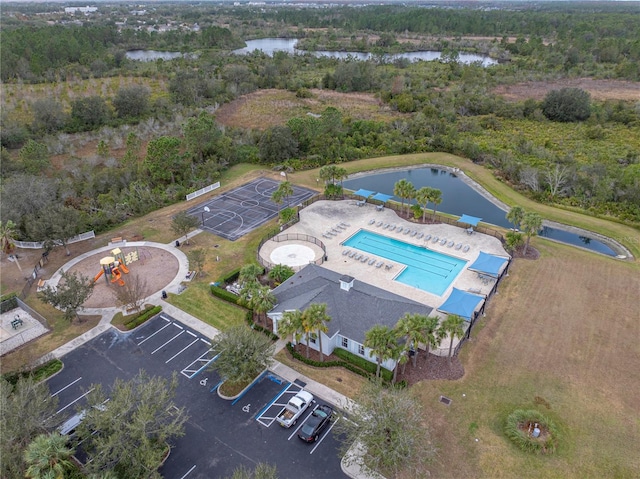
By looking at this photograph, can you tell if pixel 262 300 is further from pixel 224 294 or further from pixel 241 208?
pixel 241 208

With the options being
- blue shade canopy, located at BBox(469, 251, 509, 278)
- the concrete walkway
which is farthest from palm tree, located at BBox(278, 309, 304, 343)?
blue shade canopy, located at BBox(469, 251, 509, 278)

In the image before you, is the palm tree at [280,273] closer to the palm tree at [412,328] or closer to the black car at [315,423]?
the black car at [315,423]

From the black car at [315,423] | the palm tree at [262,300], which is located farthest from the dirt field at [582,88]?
the black car at [315,423]

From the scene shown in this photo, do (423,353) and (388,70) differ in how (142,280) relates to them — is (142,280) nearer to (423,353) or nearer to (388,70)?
(423,353)

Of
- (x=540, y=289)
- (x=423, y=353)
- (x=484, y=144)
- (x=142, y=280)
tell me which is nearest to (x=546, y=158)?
(x=484, y=144)

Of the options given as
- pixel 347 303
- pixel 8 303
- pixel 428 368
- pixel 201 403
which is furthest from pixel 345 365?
pixel 8 303

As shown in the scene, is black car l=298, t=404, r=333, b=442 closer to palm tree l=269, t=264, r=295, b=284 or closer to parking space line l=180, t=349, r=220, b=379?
parking space line l=180, t=349, r=220, b=379

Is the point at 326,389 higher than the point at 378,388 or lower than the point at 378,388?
lower
